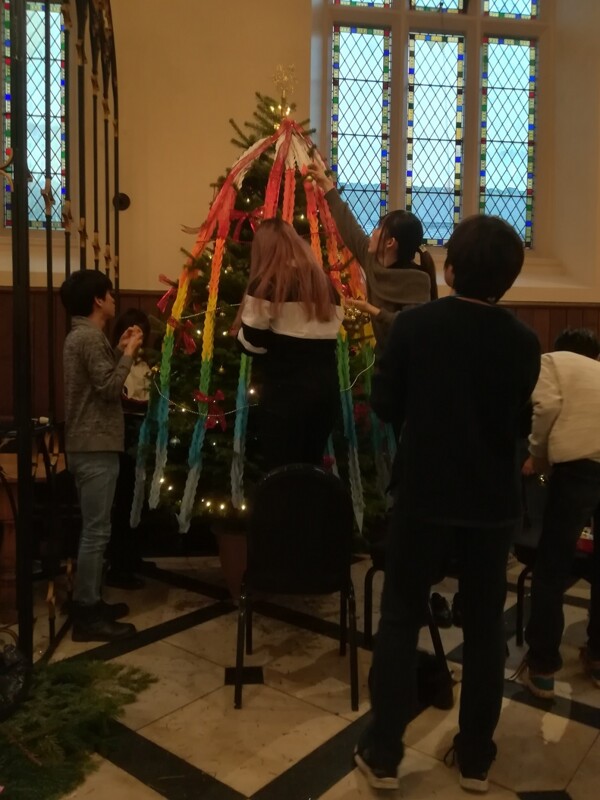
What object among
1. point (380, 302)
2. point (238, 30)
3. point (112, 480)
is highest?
point (238, 30)

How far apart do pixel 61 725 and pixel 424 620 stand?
1.17 metres

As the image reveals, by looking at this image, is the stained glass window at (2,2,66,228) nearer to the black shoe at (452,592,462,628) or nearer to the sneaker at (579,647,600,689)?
the black shoe at (452,592,462,628)

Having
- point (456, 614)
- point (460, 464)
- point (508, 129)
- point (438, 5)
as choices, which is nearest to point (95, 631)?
point (456, 614)

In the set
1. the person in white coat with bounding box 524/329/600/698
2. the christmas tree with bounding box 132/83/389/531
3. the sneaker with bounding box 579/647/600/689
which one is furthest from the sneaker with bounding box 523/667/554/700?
the christmas tree with bounding box 132/83/389/531

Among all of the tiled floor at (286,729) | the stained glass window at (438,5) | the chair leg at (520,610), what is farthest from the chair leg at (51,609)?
the stained glass window at (438,5)

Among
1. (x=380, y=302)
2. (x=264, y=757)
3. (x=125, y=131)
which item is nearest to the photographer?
(x=264, y=757)

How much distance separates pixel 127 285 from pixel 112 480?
211 cm

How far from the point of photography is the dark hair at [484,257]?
73.9 inches

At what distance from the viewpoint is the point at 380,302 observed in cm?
283

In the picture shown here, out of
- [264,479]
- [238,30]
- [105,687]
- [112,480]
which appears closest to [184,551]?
[112,480]

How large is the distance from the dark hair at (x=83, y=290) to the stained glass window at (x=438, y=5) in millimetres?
4224

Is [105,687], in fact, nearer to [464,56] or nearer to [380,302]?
[380,302]

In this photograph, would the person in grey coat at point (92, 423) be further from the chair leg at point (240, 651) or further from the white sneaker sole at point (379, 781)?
the white sneaker sole at point (379, 781)

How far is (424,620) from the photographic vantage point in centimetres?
197
